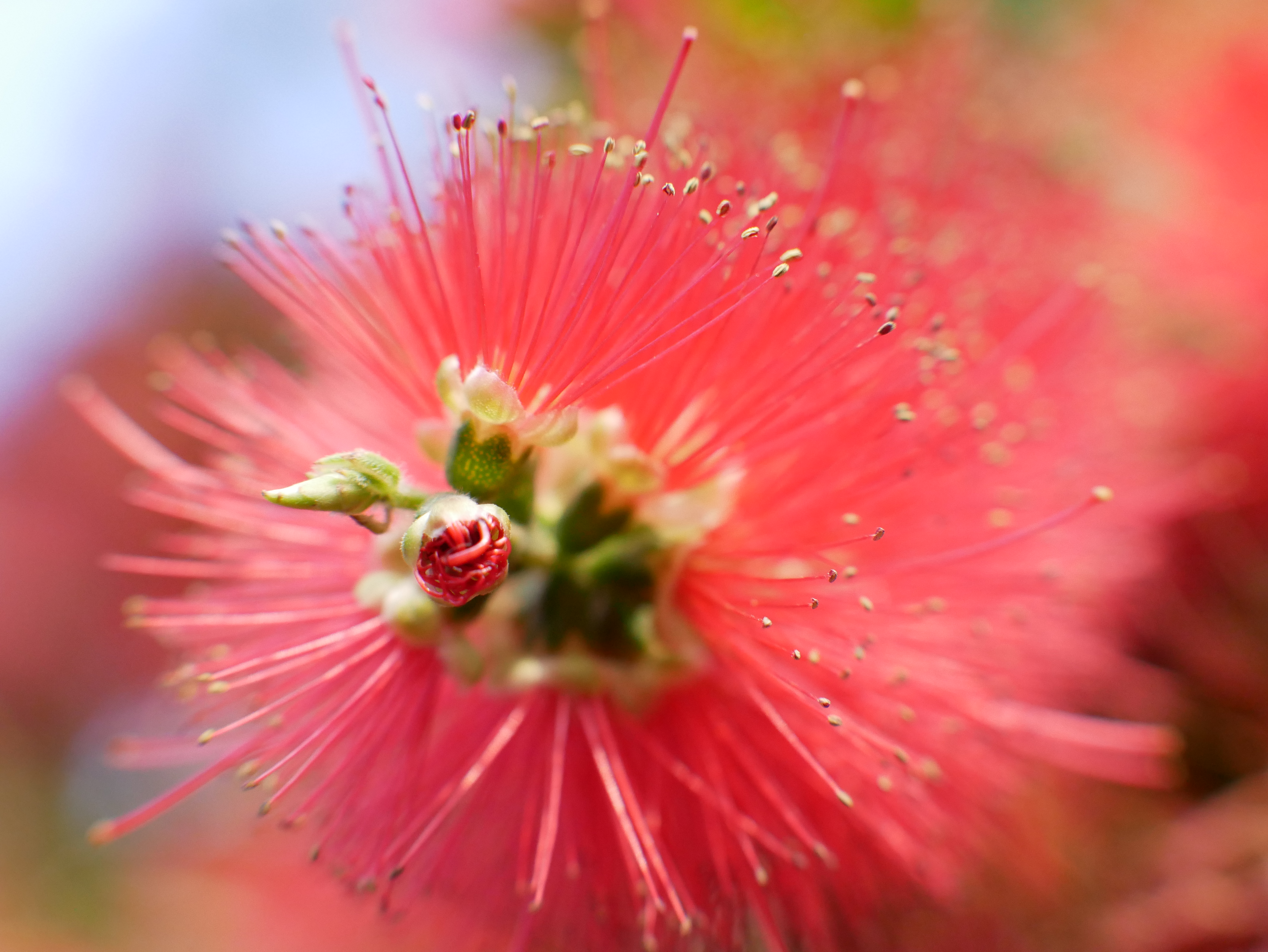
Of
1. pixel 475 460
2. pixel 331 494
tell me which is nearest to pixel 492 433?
pixel 475 460

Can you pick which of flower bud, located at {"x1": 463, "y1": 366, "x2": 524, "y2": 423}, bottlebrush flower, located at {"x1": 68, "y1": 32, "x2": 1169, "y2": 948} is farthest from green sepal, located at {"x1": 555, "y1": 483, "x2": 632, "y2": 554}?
flower bud, located at {"x1": 463, "y1": 366, "x2": 524, "y2": 423}

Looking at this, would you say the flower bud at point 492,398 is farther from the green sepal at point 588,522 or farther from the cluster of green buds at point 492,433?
the green sepal at point 588,522

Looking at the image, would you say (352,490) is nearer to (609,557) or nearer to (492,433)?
(492,433)

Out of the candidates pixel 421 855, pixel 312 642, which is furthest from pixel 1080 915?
pixel 312 642

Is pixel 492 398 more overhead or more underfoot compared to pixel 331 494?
more overhead

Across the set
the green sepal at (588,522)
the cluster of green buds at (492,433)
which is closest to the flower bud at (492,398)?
the cluster of green buds at (492,433)

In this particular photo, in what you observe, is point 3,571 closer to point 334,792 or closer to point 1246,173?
point 334,792

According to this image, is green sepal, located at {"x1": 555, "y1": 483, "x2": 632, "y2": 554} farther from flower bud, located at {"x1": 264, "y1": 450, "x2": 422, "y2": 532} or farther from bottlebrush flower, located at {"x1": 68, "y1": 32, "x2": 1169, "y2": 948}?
flower bud, located at {"x1": 264, "y1": 450, "x2": 422, "y2": 532}
